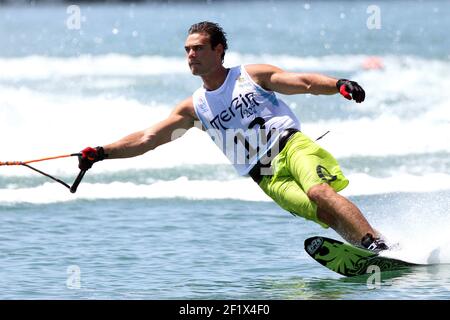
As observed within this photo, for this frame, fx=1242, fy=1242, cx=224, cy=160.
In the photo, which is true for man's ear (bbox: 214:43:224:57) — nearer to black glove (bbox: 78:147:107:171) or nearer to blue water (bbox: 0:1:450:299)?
black glove (bbox: 78:147:107:171)

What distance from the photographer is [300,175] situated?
28.2ft

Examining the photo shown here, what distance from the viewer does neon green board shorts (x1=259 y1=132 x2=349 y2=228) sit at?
28.0ft

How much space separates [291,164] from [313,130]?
35.0ft

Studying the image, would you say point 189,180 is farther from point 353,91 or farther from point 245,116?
point 353,91

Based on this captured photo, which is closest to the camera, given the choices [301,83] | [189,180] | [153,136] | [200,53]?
[301,83]

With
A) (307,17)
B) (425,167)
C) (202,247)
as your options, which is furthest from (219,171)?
(307,17)

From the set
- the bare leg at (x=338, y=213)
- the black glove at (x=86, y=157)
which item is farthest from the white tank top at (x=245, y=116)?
the black glove at (x=86, y=157)

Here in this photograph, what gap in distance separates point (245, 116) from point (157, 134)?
2.25ft

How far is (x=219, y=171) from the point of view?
609 inches

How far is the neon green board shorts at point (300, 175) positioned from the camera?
28.0 ft

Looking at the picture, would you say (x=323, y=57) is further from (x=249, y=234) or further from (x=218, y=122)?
(x=218, y=122)

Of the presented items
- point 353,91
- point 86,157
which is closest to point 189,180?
point 86,157

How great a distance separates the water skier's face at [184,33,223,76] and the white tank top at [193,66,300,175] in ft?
0.62

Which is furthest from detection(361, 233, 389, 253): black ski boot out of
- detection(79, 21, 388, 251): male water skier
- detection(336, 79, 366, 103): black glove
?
detection(336, 79, 366, 103): black glove
